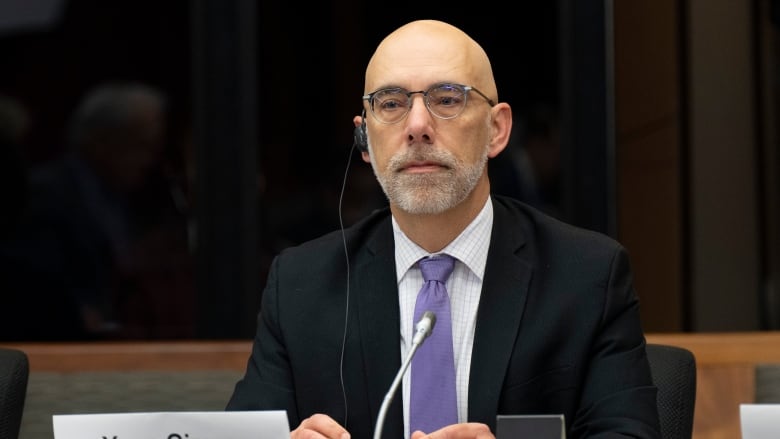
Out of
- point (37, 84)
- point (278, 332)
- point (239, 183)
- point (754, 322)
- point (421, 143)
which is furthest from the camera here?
point (37, 84)

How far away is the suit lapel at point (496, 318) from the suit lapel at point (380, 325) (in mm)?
142

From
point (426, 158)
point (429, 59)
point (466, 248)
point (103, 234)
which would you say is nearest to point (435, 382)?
point (466, 248)

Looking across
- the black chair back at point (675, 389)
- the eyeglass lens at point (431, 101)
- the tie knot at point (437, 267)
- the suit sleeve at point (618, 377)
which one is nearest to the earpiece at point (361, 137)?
the eyeglass lens at point (431, 101)

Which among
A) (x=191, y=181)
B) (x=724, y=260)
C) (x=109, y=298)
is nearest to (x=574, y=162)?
(x=724, y=260)

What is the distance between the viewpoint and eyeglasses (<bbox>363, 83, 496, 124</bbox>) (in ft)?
7.41

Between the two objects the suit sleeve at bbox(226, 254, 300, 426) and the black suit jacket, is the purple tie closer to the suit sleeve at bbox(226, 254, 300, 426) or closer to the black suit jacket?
the black suit jacket

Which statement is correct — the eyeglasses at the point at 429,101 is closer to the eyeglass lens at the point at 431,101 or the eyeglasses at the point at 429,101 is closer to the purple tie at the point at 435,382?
the eyeglass lens at the point at 431,101

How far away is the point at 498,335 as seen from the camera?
2271 millimetres

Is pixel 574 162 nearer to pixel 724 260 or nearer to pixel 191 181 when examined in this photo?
pixel 724 260

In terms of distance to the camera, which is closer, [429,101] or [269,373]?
[429,101]

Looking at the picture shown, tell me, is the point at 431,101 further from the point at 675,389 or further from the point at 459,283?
the point at 675,389

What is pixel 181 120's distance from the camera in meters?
4.36

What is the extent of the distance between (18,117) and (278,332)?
2337 mm

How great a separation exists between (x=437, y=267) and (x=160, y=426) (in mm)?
658
